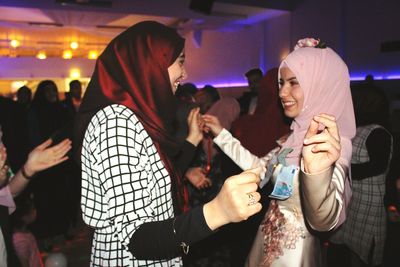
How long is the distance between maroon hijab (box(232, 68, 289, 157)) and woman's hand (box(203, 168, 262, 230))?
65.5 inches

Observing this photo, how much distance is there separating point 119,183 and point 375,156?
188 centimetres

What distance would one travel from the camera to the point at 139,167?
3.44ft

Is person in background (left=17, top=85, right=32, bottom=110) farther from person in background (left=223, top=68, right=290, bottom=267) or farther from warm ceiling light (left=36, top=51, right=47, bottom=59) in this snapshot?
warm ceiling light (left=36, top=51, right=47, bottom=59)

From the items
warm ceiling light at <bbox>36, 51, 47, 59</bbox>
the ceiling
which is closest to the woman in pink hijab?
the ceiling

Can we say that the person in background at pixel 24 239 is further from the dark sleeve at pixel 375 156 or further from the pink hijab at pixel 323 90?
the dark sleeve at pixel 375 156

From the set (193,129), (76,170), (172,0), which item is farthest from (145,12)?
(193,129)

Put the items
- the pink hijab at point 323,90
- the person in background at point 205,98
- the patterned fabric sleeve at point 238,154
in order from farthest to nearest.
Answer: the person in background at point 205,98 → the patterned fabric sleeve at point 238,154 → the pink hijab at point 323,90

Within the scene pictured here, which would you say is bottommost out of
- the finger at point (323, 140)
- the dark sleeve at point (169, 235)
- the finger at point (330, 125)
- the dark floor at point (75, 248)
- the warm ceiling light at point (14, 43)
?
the dark floor at point (75, 248)

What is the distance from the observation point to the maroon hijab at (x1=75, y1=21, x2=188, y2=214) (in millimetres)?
1197

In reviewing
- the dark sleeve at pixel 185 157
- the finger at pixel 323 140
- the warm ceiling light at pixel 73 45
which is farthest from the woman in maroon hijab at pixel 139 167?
the warm ceiling light at pixel 73 45

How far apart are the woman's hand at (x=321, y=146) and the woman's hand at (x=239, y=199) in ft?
0.74

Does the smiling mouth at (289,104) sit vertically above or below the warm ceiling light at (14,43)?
below

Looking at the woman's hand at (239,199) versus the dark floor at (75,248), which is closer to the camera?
the woman's hand at (239,199)

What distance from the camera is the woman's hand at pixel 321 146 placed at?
3.23 feet
